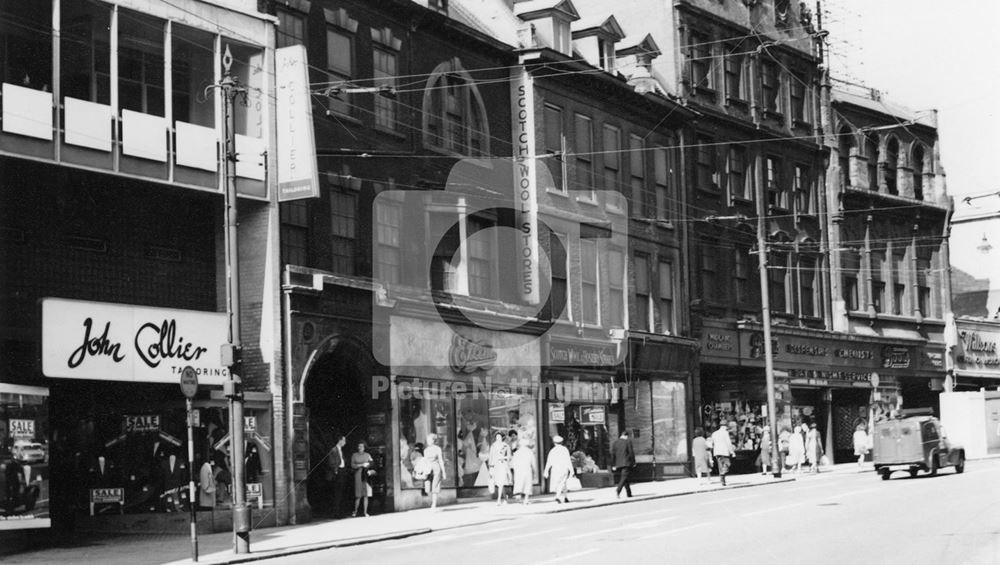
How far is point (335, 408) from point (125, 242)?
6916 mm

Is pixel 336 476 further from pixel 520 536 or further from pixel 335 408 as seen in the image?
pixel 520 536

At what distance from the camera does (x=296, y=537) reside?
79.0 feet

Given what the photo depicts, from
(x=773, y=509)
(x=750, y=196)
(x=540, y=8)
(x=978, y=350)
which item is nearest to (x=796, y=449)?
(x=750, y=196)

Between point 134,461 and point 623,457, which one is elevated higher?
point 134,461

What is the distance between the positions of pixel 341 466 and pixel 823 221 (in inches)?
1129

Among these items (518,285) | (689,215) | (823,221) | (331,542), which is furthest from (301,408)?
(823,221)

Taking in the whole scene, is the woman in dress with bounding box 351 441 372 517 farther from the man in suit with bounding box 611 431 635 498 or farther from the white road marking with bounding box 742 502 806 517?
the white road marking with bounding box 742 502 806 517

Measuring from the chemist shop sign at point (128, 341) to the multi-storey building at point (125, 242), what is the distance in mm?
30

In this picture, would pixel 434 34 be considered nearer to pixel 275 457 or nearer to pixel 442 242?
pixel 442 242

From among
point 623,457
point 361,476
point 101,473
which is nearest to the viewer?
point 101,473

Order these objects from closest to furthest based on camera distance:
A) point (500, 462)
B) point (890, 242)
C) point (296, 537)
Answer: point (296, 537) → point (500, 462) → point (890, 242)

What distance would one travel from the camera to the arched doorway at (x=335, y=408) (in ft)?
97.2

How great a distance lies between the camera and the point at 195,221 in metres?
27.8

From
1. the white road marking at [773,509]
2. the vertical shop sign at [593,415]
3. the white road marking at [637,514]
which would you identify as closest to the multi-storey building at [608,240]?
the vertical shop sign at [593,415]
